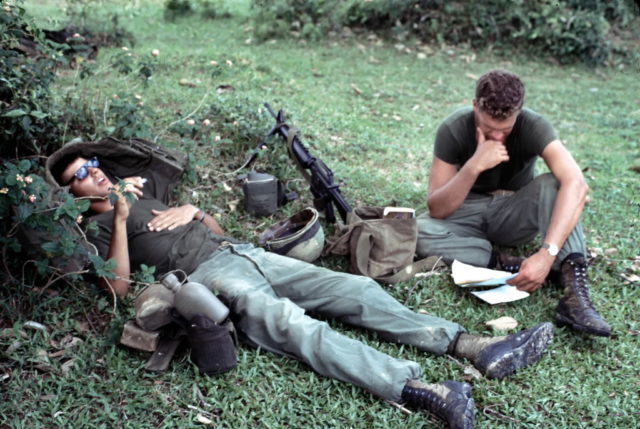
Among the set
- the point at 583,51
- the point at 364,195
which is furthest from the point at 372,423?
the point at 583,51

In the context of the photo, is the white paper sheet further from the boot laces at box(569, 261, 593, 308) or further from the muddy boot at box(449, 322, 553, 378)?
the muddy boot at box(449, 322, 553, 378)

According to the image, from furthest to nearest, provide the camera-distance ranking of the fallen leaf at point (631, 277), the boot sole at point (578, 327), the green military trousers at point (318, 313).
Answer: the fallen leaf at point (631, 277), the boot sole at point (578, 327), the green military trousers at point (318, 313)

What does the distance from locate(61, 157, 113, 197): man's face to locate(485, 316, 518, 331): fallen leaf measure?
2.48 meters

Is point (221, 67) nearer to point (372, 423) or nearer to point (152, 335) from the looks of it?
point (152, 335)

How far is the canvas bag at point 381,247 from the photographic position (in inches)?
164

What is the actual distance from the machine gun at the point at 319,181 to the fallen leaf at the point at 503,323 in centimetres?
132

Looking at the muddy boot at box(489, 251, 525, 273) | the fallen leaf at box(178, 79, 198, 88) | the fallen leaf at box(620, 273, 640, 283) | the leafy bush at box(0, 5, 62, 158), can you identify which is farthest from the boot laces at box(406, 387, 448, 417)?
the fallen leaf at box(178, 79, 198, 88)

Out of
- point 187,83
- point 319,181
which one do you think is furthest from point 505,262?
point 187,83

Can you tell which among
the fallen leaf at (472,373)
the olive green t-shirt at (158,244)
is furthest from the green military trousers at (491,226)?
the olive green t-shirt at (158,244)

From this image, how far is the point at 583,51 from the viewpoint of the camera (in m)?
10.4

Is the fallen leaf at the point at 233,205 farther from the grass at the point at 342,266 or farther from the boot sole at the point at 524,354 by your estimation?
the boot sole at the point at 524,354

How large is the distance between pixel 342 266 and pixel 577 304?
1.53 meters

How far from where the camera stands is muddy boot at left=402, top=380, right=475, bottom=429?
9.45 feet

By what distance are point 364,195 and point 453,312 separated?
1.67m
